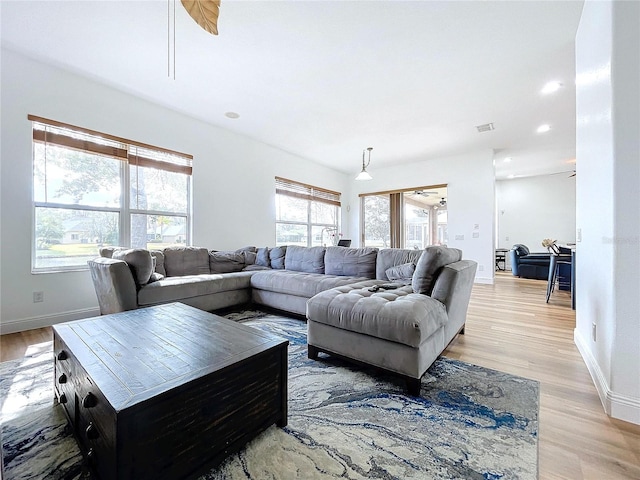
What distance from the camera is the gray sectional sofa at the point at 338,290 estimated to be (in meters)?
1.72

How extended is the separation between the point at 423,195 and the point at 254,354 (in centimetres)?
763

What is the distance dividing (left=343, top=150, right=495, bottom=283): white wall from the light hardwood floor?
5.52ft

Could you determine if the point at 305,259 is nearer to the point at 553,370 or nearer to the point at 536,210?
the point at 553,370

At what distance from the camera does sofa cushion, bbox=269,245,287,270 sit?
4027 millimetres

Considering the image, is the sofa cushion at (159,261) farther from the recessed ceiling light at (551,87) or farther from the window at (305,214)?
the recessed ceiling light at (551,87)

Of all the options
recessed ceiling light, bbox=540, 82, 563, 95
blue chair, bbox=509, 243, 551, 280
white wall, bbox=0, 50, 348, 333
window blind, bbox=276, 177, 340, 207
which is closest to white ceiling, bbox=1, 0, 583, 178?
recessed ceiling light, bbox=540, 82, 563, 95

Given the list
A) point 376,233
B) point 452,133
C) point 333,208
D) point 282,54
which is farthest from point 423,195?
point 282,54

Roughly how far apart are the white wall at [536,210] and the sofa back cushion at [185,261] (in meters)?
8.54

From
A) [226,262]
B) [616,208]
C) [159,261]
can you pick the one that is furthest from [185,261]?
[616,208]

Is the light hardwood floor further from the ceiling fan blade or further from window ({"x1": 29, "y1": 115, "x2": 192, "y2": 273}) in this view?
the ceiling fan blade

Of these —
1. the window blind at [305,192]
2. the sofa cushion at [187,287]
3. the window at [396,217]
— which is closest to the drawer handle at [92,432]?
the sofa cushion at [187,287]

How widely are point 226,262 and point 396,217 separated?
4.68m

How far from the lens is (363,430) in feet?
4.42

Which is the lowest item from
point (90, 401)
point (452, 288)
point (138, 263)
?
point (90, 401)
